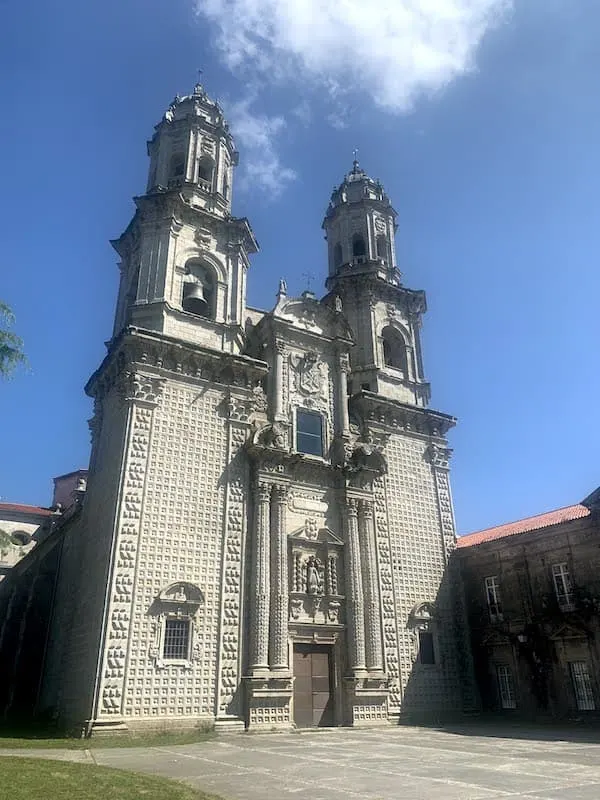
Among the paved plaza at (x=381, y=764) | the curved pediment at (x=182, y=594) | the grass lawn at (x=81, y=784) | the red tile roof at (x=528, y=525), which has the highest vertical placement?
the red tile roof at (x=528, y=525)

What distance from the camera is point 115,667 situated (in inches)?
732

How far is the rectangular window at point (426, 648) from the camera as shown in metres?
25.5

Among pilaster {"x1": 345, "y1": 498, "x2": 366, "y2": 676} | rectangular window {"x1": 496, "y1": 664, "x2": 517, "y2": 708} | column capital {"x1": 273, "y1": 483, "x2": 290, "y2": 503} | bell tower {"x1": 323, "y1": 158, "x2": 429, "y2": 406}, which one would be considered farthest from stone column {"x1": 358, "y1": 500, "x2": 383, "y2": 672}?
bell tower {"x1": 323, "y1": 158, "x2": 429, "y2": 406}

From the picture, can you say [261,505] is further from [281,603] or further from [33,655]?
[33,655]

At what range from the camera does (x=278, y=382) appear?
2666 cm

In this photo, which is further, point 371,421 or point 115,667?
point 371,421

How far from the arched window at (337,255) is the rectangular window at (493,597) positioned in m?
18.9

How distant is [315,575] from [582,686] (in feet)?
35.0

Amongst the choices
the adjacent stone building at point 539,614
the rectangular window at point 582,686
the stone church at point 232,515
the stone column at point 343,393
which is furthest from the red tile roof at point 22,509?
the rectangular window at point 582,686

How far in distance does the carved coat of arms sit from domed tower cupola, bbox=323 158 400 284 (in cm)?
797

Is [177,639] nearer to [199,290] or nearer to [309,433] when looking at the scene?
[309,433]

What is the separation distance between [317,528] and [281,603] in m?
3.68

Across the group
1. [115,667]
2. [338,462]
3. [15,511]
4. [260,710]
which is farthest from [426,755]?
[15,511]

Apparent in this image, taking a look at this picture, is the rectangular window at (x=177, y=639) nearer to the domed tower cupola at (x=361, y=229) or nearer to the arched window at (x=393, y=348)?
the arched window at (x=393, y=348)
